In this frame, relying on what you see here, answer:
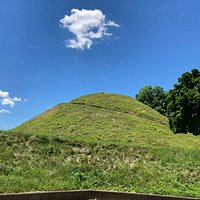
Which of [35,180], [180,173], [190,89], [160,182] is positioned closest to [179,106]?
[190,89]

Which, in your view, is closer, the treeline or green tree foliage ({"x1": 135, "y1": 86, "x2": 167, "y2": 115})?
the treeline

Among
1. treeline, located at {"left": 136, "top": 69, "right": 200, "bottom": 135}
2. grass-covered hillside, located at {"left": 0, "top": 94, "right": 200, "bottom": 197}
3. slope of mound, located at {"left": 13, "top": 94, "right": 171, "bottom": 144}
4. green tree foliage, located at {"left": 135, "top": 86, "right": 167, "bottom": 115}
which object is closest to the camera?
grass-covered hillside, located at {"left": 0, "top": 94, "right": 200, "bottom": 197}

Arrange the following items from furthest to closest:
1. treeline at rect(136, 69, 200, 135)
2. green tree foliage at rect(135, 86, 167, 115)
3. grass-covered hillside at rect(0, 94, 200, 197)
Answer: green tree foliage at rect(135, 86, 167, 115) < treeline at rect(136, 69, 200, 135) < grass-covered hillside at rect(0, 94, 200, 197)

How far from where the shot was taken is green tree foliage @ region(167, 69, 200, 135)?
71.5 ft

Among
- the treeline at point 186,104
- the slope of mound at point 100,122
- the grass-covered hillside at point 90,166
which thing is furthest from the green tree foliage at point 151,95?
the grass-covered hillside at point 90,166

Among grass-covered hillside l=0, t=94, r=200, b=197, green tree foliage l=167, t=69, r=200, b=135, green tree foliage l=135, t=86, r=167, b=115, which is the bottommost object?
grass-covered hillside l=0, t=94, r=200, b=197

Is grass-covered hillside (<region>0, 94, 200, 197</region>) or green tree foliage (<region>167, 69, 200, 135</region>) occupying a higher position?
green tree foliage (<region>167, 69, 200, 135</region>)

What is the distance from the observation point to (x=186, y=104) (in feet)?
72.3

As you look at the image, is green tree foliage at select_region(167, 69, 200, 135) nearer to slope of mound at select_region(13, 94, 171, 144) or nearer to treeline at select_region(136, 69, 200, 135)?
treeline at select_region(136, 69, 200, 135)

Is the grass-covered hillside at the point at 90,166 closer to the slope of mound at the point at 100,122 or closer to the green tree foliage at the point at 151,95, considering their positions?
the slope of mound at the point at 100,122

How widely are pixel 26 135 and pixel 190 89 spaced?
12.0m

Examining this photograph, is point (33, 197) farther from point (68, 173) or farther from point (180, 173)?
point (180, 173)

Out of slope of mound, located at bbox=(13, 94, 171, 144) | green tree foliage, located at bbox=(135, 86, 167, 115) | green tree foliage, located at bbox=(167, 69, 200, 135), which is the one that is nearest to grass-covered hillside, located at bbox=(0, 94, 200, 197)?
green tree foliage, located at bbox=(167, 69, 200, 135)

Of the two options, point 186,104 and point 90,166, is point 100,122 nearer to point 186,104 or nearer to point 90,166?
point 186,104
